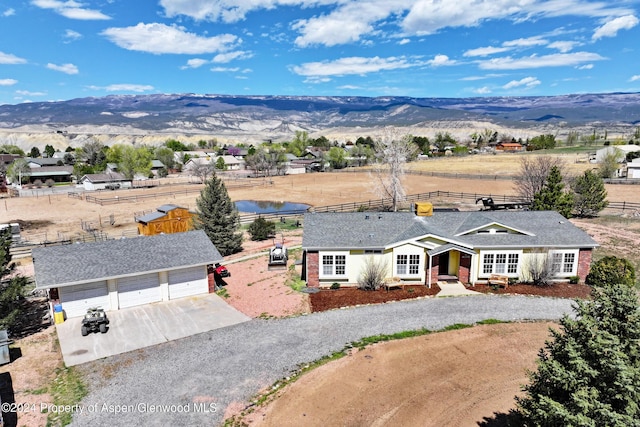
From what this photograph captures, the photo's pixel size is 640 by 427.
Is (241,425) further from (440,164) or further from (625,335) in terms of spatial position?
(440,164)

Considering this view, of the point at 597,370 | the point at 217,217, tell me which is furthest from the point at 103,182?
the point at 597,370

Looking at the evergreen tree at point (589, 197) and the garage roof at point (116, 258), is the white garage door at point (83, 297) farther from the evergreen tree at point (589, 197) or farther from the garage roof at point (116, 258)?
the evergreen tree at point (589, 197)

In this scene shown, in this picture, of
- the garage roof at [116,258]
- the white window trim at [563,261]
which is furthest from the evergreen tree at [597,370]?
the garage roof at [116,258]

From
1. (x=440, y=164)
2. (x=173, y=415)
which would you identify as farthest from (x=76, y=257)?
(x=440, y=164)

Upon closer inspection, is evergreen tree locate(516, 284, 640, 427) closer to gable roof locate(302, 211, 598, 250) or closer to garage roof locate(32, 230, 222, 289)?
gable roof locate(302, 211, 598, 250)

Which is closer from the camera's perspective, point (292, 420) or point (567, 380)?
point (567, 380)

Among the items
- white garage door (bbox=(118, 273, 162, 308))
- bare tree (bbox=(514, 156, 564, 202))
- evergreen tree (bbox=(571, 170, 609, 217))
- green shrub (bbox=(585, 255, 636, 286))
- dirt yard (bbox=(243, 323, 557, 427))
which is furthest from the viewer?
bare tree (bbox=(514, 156, 564, 202))

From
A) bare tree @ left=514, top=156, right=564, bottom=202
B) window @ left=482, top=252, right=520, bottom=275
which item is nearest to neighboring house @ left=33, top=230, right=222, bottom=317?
window @ left=482, top=252, right=520, bottom=275
